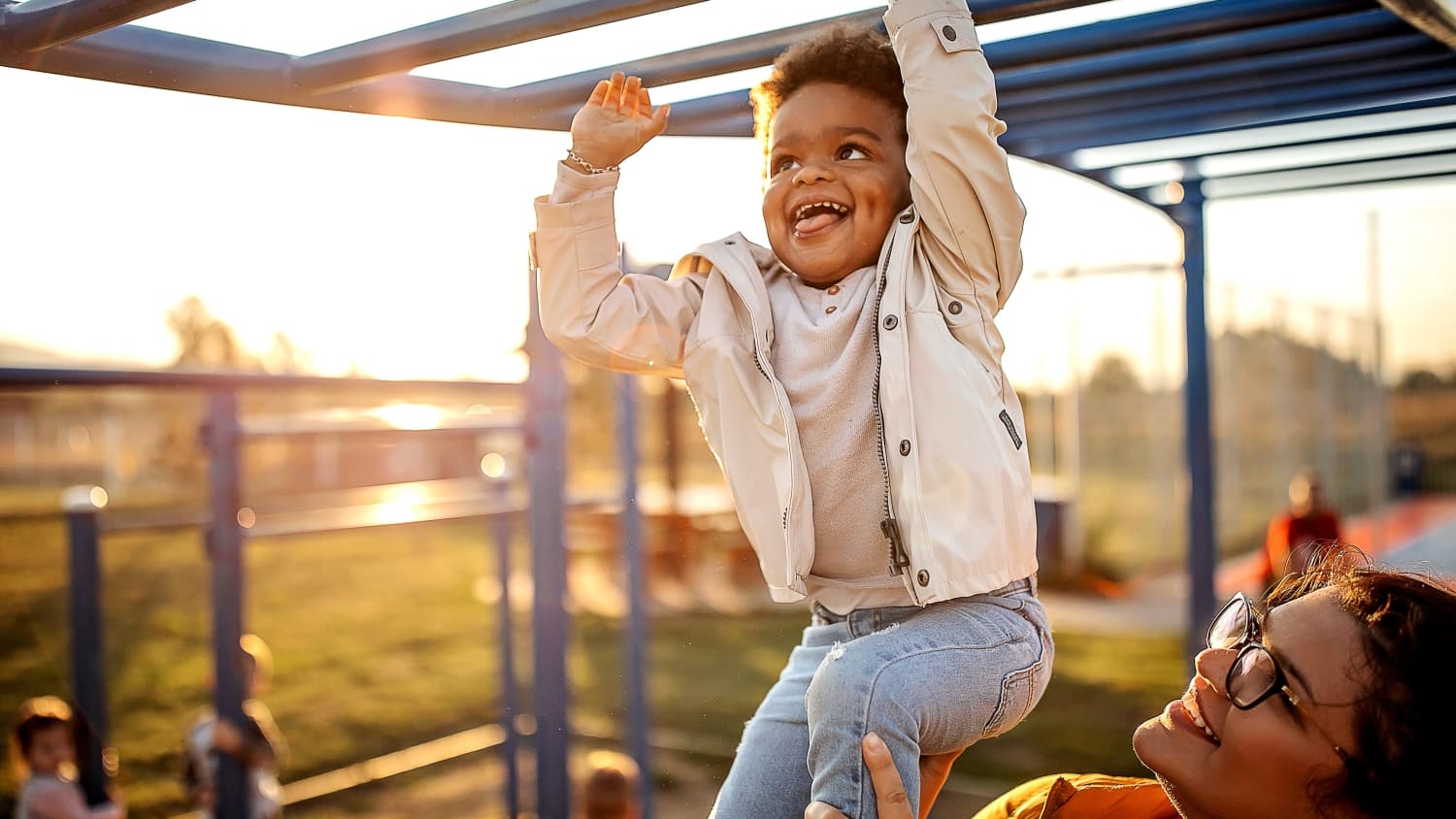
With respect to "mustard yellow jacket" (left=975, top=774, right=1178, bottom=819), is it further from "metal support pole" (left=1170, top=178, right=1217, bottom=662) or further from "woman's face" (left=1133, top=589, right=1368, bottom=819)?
"metal support pole" (left=1170, top=178, right=1217, bottom=662)

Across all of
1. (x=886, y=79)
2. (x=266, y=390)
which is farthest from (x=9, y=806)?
(x=886, y=79)

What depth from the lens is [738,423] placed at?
5.18ft

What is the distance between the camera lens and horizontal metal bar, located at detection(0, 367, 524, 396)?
238 centimetres

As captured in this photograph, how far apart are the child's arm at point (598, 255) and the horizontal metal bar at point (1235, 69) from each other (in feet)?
2.34

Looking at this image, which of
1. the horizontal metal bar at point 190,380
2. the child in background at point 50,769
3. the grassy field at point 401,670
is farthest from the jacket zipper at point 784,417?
the grassy field at point 401,670

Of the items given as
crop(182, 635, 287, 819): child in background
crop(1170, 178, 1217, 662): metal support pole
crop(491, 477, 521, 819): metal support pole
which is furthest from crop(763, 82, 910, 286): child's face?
crop(491, 477, 521, 819): metal support pole

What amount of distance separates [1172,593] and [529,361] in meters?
9.38

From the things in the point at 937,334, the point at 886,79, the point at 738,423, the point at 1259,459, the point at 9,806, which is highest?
the point at 886,79

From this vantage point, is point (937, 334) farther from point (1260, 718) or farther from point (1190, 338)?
point (1190, 338)

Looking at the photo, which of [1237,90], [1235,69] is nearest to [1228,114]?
[1237,90]

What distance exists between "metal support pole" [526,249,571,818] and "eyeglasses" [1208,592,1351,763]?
7.42ft

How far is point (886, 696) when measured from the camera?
4.36 ft

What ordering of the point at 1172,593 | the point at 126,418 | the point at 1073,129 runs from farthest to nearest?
the point at 126,418, the point at 1172,593, the point at 1073,129

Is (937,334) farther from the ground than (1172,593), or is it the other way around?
(937,334)
